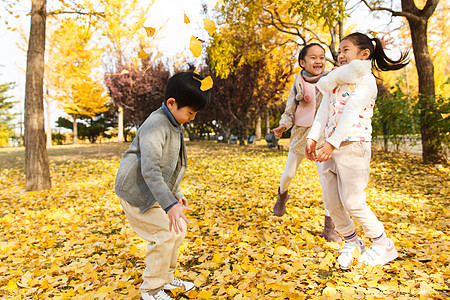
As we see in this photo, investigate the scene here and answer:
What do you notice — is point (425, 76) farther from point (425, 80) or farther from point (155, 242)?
point (155, 242)

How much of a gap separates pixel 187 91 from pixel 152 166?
521 mm

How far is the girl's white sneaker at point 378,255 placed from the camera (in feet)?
7.75

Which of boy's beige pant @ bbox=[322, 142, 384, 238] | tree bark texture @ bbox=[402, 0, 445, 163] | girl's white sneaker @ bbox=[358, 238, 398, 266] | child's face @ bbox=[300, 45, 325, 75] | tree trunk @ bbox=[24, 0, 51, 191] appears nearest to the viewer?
boy's beige pant @ bbox=[322, 142, 384, 238]

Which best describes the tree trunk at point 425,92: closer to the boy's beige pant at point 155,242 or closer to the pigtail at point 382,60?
the pigtail at point 382,60

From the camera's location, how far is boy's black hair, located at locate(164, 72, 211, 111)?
192 centimetres

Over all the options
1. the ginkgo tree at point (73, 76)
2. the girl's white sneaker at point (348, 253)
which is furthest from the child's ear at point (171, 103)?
the ginkgo tree at point (73, 76)

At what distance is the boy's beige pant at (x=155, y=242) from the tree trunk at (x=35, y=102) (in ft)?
16.9

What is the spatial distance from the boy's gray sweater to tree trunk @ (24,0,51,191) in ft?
17.0

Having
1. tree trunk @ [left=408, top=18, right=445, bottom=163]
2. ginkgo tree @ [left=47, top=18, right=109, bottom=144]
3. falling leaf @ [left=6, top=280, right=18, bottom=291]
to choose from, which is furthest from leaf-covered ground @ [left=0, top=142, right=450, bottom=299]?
ginkgo tree @ [left=47, top=18, right=109, bottom=144]

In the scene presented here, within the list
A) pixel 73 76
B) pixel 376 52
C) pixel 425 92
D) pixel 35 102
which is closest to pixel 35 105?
pixel 35 102

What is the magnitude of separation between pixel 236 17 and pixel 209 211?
6.75 meters

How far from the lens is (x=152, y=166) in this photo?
179 centimetres

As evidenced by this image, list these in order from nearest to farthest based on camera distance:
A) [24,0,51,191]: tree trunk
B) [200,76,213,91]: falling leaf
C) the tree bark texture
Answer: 1. [200,76,213,91]: falling leaf
2. [24,0,51,191]: tree trunk
3. the tree bark texture

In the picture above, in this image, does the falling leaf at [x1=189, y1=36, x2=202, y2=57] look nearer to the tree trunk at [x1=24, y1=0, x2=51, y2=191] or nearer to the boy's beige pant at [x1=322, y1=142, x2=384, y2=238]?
the boy's beige pant at [x1=322, y1=142, x2=384, y2=238]
